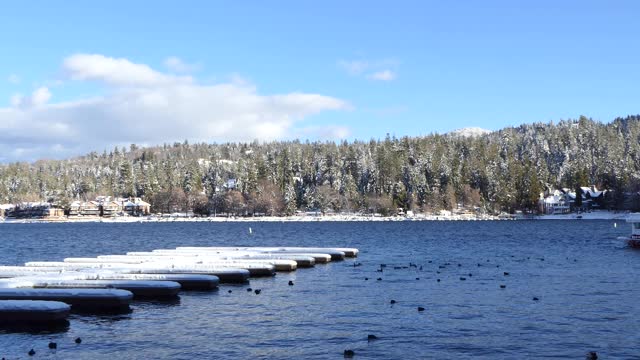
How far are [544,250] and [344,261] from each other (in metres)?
31.3

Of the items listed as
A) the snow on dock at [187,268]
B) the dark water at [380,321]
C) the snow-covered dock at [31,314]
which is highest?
the snow on dock at [187,268]

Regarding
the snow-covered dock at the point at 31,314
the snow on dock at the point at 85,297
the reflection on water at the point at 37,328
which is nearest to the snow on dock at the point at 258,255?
the snow on dock at the point at 85,297

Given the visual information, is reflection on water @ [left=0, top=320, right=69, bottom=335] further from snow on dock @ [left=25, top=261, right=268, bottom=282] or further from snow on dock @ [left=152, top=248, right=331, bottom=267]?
snow on dock @ [left=152, top=248, right=331, bottom=267]

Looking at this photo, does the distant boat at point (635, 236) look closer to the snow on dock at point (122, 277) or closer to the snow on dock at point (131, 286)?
the snow on dock at point (122, 277)

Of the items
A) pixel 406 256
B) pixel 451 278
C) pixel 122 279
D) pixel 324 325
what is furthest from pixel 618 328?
pixel 406 256

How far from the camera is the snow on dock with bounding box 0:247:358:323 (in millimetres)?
39266

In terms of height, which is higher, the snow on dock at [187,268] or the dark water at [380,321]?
the snow on dock at [187,268]

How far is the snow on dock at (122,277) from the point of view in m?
39.3

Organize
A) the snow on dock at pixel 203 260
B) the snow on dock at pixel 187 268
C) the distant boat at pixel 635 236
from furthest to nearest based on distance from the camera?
the distant boat at pixel 635 236 < the snow on dock at pixel 203 260 < the snow on dock at pixel 187 268

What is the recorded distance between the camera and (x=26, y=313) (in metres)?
35.4

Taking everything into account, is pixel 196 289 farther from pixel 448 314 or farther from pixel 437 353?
pixel 437 353

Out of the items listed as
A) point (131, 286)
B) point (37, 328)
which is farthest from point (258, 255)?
point (37, 328)

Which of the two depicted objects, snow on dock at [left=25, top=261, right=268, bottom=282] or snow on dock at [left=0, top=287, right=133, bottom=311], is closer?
snow on dock at [left=0, top=287, right=133, bottom=311]

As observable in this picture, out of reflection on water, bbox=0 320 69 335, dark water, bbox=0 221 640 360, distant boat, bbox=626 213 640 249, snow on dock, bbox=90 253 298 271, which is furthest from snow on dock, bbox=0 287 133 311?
distant boat, bbox=626 213 640 249
